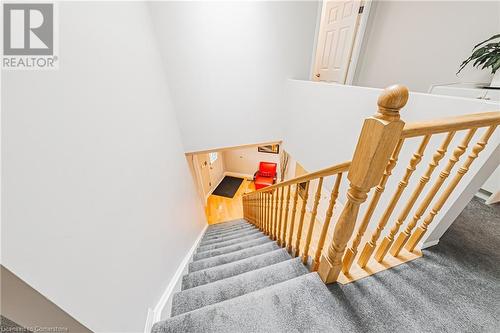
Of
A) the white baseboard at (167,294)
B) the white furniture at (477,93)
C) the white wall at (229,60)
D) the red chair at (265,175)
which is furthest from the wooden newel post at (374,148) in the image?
the red chair at (265,175)

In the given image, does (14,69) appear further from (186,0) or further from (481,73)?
(481,73)

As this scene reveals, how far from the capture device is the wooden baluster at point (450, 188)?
0.71 meters

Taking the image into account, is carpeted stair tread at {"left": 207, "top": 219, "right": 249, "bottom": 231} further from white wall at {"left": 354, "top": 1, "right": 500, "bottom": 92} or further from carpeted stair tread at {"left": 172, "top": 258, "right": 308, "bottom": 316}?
white wall at {"left": 354, "top": 1, "right": 500, "bottom": 92}

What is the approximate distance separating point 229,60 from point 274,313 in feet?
8.91

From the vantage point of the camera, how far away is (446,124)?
0.58m

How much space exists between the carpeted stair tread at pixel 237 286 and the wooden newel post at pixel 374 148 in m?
0.51

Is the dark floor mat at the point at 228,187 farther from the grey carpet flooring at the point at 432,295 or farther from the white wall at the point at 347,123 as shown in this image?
the grey carpet flooring at the point at 432,295

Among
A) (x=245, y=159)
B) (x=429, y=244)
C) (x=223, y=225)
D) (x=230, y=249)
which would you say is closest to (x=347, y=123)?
(x=429, y=244)

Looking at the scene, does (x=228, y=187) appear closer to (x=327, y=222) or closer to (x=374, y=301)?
→ (x=327, y=222)

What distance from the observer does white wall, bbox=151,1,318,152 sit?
208 cm

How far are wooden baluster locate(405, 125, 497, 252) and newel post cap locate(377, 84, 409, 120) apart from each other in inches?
22.5

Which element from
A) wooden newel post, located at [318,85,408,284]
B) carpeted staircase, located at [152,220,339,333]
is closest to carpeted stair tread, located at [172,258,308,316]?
carpeted staircase, located at [152,220,339,333]

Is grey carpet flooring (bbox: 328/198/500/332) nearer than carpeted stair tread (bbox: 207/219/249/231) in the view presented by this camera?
Yes

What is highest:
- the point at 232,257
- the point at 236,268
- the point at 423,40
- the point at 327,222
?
the point at 423,40
